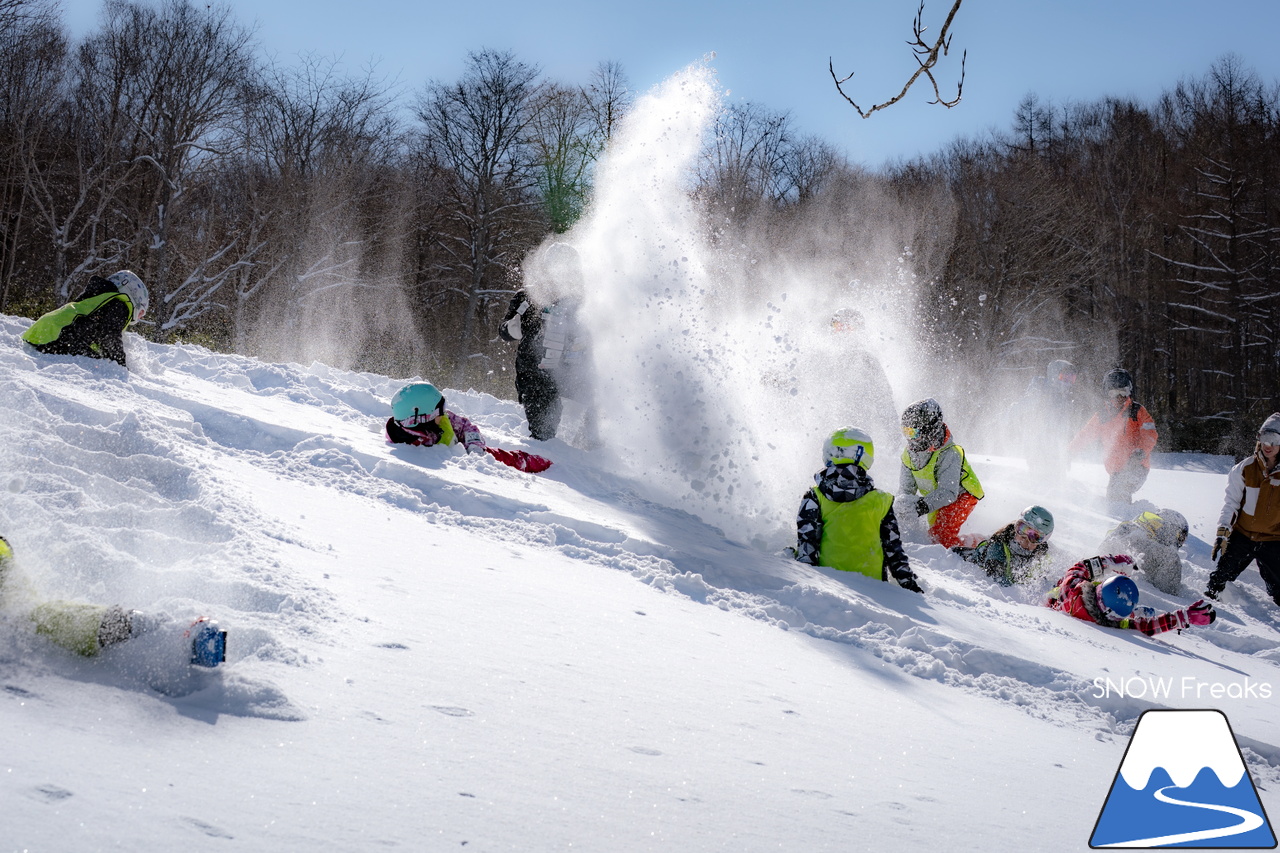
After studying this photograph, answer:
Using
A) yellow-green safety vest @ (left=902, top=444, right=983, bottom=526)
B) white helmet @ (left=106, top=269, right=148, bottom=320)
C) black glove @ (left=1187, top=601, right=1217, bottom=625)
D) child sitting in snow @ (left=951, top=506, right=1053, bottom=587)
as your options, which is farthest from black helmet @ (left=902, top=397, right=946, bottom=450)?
white helmet @ (left=106, top=269, right=148, bottom=320)

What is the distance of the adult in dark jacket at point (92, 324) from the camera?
679 cm

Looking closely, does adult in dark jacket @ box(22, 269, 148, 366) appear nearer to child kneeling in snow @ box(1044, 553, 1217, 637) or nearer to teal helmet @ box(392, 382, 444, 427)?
teal helmet @ box(392, 382, 444, 427)

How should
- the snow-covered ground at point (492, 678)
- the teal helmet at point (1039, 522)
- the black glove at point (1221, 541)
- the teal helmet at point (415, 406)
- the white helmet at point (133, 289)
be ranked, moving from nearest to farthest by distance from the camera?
the snow-covered ground at point (492, 678), the teal helmet at point (1039, 522), the teal helmet at point (415, 406), the white helmet at point (133, 289), the black glove at point (1221, 541)

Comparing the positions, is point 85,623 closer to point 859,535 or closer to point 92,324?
point 859,535

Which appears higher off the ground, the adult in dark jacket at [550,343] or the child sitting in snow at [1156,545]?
the adult in dark jacket at [550,343]

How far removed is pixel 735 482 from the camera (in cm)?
712

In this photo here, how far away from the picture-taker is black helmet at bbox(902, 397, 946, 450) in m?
6.77

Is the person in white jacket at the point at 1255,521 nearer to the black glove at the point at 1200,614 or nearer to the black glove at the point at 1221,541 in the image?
the black glove at the point at 1221,541

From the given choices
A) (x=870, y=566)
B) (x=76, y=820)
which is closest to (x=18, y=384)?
(x=76, y=820)

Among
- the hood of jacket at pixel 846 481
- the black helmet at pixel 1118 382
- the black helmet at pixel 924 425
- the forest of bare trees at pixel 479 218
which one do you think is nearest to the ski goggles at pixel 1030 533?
the black helmet at pixel 924 425

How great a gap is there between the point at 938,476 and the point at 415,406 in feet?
13.4

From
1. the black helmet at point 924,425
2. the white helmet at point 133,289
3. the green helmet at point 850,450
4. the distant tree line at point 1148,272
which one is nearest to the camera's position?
the green helmet at point 850,450

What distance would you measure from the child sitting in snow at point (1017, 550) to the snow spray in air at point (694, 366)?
1.44m

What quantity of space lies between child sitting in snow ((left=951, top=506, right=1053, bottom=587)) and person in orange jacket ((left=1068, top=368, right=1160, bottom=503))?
3540mm
